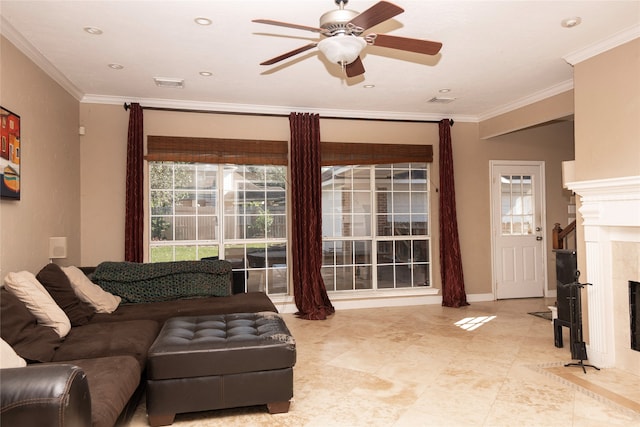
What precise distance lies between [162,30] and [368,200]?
3.67 meters

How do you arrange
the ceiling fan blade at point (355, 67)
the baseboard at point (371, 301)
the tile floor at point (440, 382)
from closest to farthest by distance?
the tile floor at point (440, 382), the ceiling fan blade at point (355, 67), the baseboard at point (371, 301)

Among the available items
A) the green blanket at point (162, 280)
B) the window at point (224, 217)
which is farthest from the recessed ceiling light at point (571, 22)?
the green blanket at point (162, 280)

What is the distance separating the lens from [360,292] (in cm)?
625

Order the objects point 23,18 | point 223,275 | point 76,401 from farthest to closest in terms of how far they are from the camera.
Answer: point 223,275, point 23,18, point 76,401

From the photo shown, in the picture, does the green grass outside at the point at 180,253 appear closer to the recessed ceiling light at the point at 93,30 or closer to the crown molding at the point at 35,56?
the crown molding at the point at 35,56

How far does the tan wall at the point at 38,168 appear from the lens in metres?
3.45

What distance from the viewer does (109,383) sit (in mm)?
2215

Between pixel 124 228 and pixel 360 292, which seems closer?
pixel 124 228

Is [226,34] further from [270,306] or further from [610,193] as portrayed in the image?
[610,193]

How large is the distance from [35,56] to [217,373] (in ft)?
10.6

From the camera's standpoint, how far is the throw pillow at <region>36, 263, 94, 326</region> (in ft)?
11.0

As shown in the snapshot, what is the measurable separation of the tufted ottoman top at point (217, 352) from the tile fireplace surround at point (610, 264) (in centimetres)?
270

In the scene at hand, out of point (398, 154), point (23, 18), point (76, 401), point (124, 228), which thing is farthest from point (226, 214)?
point (76, 401)

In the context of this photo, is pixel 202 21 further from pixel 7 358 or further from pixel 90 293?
pixel 7 358
